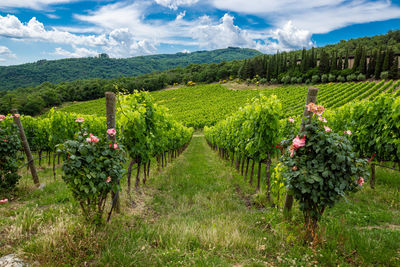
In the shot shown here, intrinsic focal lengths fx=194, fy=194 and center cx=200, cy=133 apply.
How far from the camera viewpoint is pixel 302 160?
3016 millimetres

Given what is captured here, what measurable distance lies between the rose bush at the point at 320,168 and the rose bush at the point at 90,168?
2999 mm

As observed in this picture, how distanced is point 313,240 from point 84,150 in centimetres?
389

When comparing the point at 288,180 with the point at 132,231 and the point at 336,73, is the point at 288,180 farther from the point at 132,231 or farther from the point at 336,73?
the point at 336,73

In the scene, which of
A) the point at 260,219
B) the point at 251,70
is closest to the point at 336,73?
the point at 251,70

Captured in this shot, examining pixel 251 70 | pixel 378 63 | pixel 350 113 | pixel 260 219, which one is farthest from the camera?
pixel 251 70

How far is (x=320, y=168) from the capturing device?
2.84 meters

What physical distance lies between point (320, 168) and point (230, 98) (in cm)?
6507

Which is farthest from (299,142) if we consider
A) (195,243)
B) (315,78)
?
(315,78)

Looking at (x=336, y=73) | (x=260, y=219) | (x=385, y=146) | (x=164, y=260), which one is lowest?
(x=260, y=219)

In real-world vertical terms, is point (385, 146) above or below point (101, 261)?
above

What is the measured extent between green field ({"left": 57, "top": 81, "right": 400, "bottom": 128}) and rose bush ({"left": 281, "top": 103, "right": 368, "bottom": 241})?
15.6 metres

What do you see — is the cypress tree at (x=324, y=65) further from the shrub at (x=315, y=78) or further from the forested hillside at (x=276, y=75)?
the shrub at (x=315, y=78)

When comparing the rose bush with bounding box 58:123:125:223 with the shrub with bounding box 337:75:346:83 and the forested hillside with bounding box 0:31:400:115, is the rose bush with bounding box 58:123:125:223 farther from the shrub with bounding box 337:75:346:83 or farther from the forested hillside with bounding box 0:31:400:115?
A: the shrub with bounding box 337:75:346:83

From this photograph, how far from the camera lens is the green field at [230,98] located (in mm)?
41856
